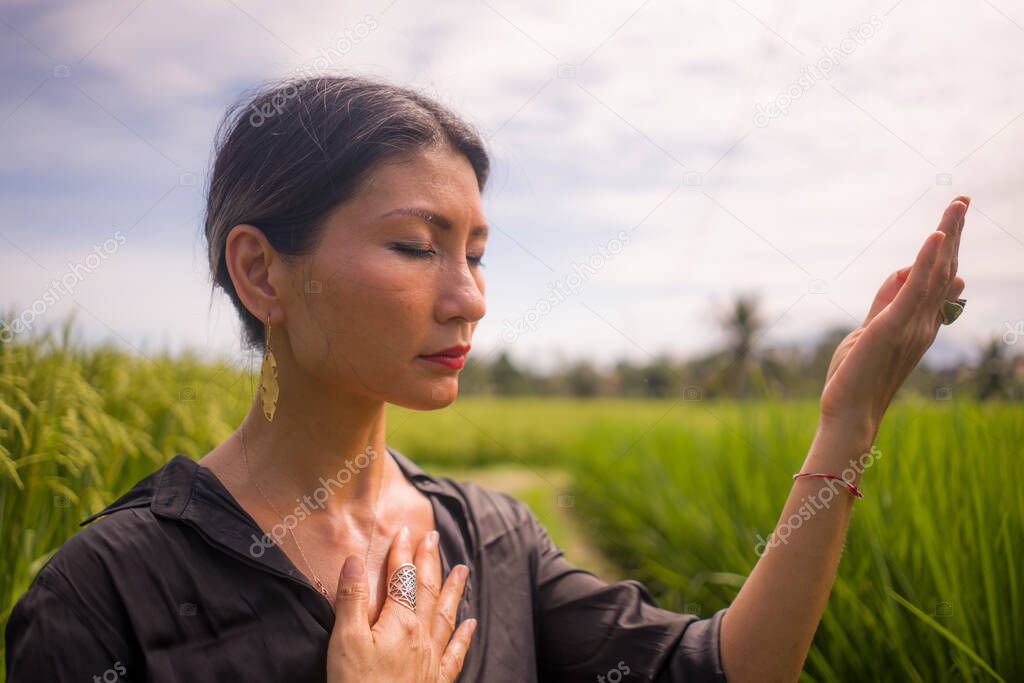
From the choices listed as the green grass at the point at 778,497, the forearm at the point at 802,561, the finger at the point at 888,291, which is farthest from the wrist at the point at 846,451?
the green grass at the point at 778,497

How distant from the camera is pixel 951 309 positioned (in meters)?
1.24

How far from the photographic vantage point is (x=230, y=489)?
53.6 inches

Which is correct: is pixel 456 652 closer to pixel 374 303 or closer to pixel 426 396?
pixel 426 396

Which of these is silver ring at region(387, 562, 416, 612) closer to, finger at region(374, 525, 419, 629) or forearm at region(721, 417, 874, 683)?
finger at region(374, 525, 419, 629)

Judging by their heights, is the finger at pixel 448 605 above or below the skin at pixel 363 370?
below

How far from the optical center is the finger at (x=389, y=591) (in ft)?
4.23

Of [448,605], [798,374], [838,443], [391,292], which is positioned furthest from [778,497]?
[391,292]

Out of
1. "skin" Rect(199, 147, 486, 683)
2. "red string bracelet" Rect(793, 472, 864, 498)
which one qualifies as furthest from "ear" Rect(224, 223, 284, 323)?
"red string bracelet" Rect(793, 472, 864, 498)

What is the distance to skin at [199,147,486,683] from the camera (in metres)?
1.29

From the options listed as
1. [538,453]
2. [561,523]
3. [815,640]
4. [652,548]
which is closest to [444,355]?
[815,640]

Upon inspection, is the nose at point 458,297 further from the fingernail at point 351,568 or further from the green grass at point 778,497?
the green grass at point 778,497

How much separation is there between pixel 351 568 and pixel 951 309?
1.07m

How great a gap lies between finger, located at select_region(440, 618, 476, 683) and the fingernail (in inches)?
8.6

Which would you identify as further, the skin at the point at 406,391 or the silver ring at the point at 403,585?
the silver ring at the point at 403,585
